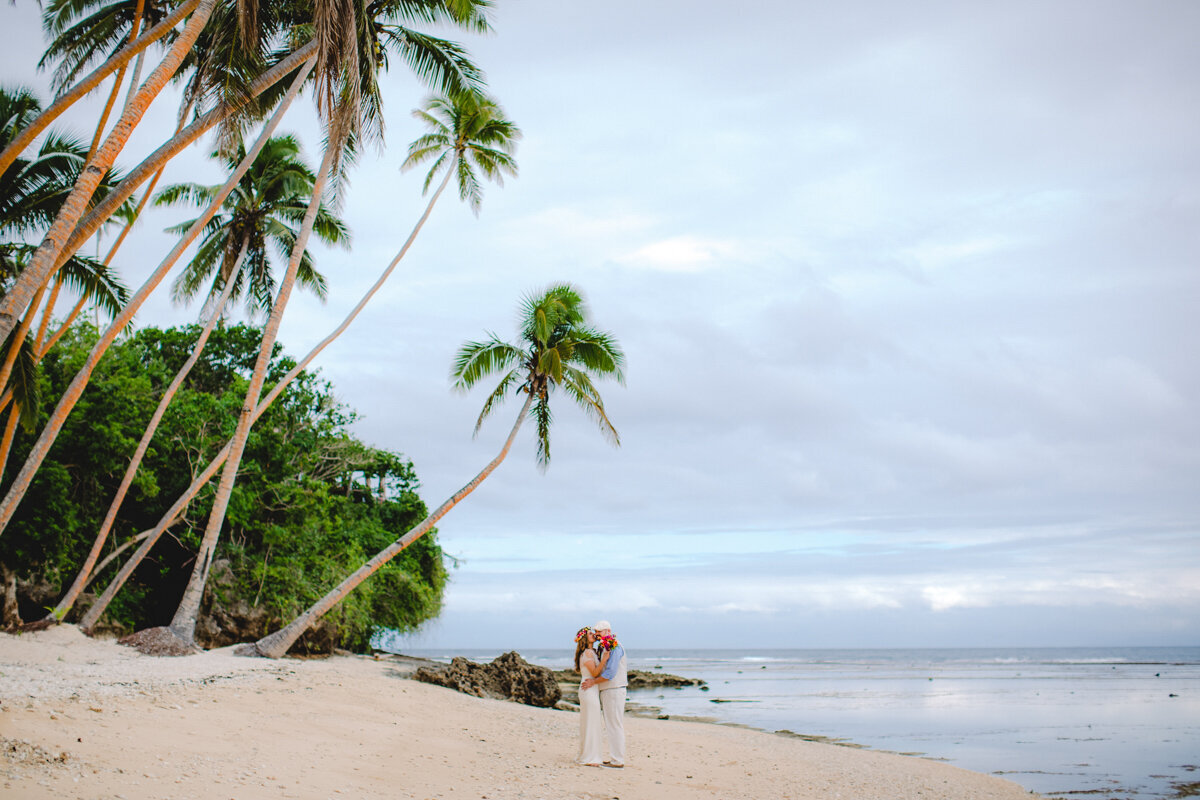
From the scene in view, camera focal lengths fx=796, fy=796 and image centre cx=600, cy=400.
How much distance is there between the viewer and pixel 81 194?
745 centimetres

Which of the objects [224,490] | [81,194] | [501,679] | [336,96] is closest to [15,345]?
[224,490]

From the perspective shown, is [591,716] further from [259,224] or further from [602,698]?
[259,224]

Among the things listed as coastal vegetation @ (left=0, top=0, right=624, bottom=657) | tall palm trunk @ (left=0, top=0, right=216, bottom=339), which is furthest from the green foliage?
tall palm trunk @ (left=0, top=0, right=216, bottom=339)

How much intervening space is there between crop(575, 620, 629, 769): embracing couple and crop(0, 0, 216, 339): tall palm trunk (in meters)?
6.73

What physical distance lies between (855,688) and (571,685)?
39.8 feet

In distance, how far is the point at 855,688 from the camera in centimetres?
3189

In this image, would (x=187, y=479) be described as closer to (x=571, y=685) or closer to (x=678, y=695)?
(x=571, y=685)

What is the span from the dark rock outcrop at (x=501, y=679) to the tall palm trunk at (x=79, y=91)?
11455mm

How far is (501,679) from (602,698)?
776 centimetres

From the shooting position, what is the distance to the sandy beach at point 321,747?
5.97 metres

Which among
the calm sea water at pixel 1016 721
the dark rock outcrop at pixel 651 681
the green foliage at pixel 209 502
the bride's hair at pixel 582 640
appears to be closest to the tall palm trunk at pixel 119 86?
the green foliage at pixel 209 502

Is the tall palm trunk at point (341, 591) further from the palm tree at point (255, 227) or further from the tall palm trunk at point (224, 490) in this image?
the palm tree at point (255, 227)

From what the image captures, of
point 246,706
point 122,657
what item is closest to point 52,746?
point 246,706

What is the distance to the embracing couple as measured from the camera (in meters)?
9.33
